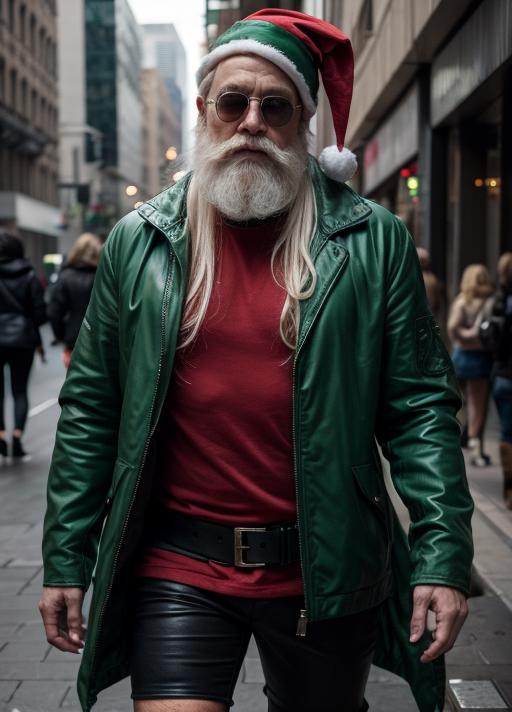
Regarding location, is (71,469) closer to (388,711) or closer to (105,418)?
(105,418)

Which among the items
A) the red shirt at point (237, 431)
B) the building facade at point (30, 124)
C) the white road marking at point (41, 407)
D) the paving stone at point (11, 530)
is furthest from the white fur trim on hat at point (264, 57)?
the building facade at point (30, 124)

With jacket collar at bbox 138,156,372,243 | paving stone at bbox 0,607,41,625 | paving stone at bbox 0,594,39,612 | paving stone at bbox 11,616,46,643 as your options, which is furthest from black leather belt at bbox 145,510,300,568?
paving stone at bbox 0,594,39,612

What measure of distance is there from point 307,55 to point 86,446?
107 centimetres

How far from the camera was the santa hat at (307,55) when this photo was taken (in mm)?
2645

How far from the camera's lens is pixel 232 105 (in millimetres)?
2613

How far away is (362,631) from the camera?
8.38 feet

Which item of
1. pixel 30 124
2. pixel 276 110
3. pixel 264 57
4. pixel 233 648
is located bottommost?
pixel 233 648

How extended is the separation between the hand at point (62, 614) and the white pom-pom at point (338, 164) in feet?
3.82

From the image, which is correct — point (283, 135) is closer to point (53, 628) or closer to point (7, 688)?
point (53, 628)

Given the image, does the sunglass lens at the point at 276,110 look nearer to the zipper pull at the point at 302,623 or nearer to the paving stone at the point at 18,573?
the zipper pull at the point at 302,623

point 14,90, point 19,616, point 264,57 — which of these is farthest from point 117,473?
point 14,90

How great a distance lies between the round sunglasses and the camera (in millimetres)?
2605

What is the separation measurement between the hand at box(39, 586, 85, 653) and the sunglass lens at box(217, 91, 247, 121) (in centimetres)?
114

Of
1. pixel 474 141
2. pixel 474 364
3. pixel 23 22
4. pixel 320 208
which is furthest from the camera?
pixel 23 22
